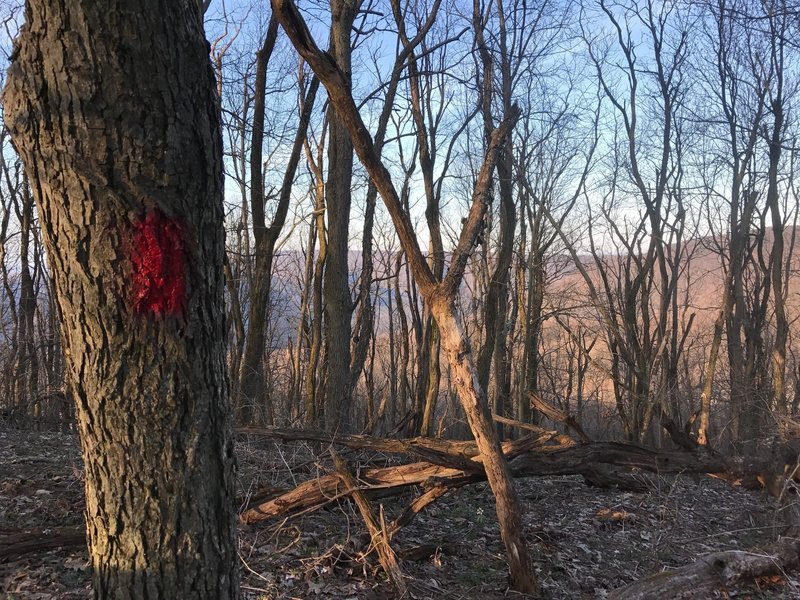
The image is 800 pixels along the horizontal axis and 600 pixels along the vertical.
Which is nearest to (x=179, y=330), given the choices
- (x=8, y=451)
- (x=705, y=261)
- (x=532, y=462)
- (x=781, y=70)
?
(x=532, y=462)

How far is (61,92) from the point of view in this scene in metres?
1.86

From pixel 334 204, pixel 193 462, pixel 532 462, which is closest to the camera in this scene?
pixel 193 462

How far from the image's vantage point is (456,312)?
4926 mm

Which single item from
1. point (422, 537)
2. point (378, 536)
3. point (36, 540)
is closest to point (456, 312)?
point (378, 536)

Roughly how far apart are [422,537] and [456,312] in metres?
2.48

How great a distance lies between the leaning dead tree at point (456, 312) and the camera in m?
4.66

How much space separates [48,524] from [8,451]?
2.70m

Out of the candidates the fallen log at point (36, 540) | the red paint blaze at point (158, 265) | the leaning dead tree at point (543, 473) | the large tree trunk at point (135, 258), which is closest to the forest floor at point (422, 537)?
A: the fallen log at point (36, 540)

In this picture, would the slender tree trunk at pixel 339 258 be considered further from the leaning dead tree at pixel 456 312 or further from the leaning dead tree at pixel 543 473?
the leaning dead tree at pixel 456 312

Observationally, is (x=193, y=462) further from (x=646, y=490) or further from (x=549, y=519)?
(x=646, y=490)

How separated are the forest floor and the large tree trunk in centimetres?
264

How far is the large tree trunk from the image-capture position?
1.87 meters

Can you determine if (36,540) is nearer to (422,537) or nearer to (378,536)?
(378,536)

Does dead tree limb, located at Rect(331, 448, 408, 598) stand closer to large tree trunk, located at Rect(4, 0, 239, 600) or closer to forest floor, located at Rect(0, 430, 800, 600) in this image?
forest floor, located at Rect(0, 430, 800, 600)
